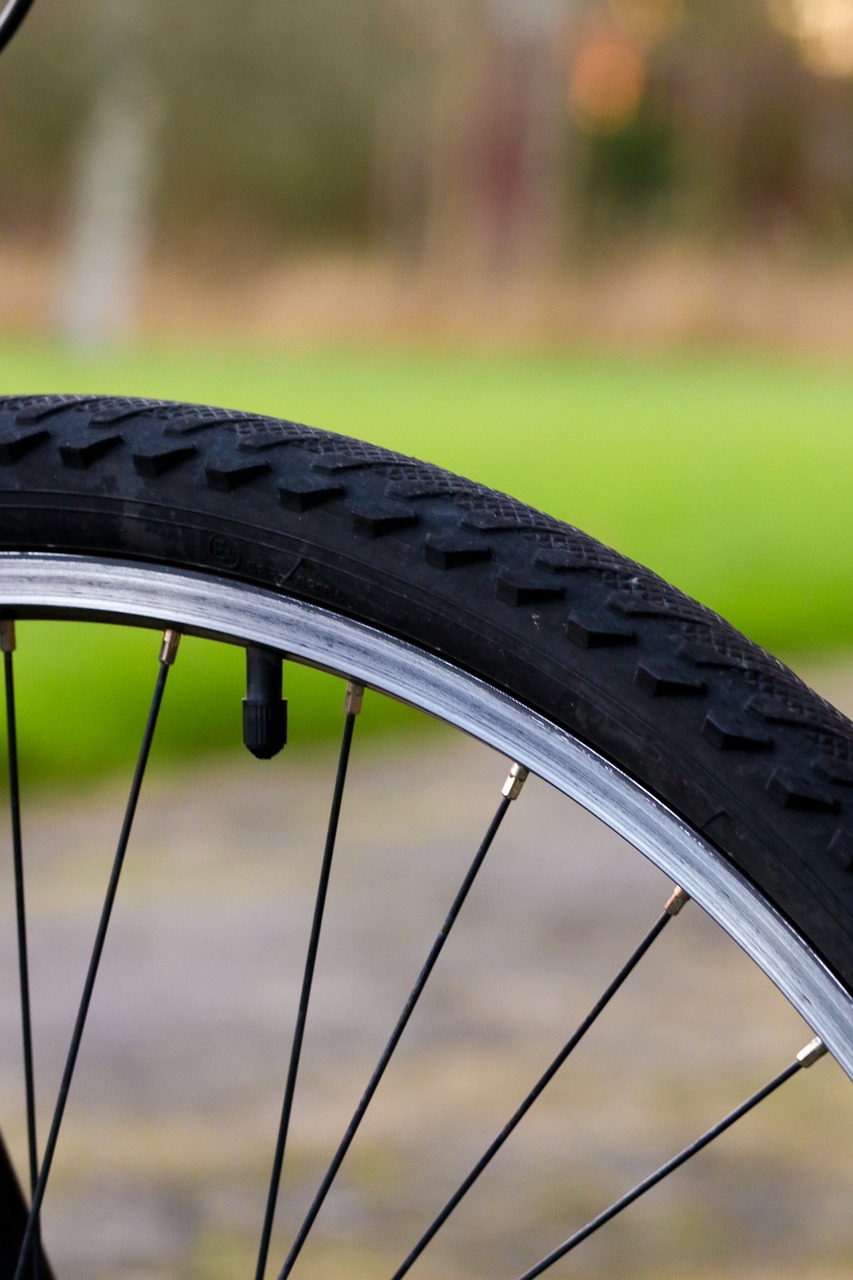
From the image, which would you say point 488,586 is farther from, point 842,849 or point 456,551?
point 842,849

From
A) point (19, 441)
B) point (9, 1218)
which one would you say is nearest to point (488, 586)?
point (19, 441)

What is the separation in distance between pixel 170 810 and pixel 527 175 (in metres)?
14.8

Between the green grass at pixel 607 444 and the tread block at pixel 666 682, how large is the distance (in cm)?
229

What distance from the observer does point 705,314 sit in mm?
13633

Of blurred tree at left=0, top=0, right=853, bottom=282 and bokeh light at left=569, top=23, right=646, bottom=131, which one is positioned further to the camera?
bokeh light at left=569, top=23, right=646, bottom=131

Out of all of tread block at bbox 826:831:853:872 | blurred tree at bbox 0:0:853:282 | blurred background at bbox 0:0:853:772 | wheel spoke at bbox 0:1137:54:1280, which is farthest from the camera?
blurred tree at bbox 0:0:853:282

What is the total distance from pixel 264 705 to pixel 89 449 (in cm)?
14

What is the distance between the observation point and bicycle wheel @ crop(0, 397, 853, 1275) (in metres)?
0.67

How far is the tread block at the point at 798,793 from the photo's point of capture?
66 cm

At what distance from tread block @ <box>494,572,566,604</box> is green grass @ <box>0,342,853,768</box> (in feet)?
7.41

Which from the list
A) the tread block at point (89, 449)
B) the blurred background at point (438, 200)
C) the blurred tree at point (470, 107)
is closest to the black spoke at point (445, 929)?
the tread block at point (89, 449)

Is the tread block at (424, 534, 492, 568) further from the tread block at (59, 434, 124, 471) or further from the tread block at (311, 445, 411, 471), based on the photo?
the tread block at (59, 434, 124, 471)

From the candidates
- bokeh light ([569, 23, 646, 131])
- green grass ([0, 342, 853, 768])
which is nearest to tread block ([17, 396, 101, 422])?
green grass ([0, 342, 853, 768])

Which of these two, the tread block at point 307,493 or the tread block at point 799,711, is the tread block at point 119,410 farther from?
the tread block at point 799,711
